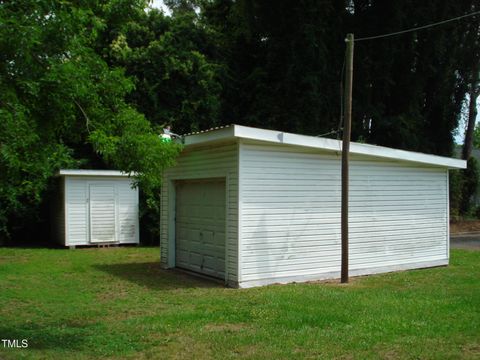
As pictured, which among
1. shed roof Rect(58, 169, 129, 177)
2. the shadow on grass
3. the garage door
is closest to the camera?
the shadow on grass

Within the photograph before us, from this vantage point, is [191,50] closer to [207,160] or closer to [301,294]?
[207,160]

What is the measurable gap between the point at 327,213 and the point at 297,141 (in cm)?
185

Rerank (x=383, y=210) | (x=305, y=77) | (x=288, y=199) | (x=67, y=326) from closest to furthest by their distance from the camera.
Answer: (x=67, y=326)
(x=288, y=199)
(x=383, y=210)
(x=305, y=77)

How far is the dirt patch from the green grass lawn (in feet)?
49.7

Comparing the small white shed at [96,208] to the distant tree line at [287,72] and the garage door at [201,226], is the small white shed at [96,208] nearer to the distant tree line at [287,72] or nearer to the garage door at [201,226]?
the distant tree line at [287,72]

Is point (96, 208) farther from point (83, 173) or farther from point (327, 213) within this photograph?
point (327, 213)

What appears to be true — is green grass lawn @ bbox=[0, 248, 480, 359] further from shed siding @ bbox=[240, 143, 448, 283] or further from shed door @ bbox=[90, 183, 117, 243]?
shed door @ bbox=[90, 183, 117, 243]

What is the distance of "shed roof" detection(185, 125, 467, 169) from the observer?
10.2 metres

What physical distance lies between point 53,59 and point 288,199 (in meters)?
6.07

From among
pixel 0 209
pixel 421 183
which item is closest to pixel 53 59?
pixel 421 183

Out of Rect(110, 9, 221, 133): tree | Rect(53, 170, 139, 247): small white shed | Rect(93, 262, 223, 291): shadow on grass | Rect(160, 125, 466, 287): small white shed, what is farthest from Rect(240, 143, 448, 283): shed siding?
Rect(110, 9, 221, 133): tree

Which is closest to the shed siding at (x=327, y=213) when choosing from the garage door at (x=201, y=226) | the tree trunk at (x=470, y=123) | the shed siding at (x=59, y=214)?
the garage door at (x=201, y=226)

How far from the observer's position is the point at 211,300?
9.16m

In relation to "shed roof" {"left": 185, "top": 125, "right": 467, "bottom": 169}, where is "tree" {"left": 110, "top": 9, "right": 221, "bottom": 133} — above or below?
above
